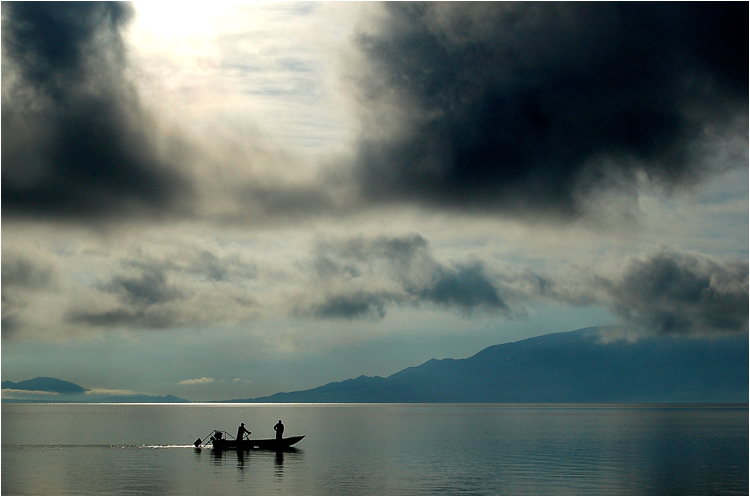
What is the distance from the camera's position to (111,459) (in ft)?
279

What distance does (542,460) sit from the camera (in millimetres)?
83250

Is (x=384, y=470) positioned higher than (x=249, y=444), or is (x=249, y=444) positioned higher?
(x=249, y=444)

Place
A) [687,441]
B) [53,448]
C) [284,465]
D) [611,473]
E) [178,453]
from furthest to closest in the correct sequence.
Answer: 1. [687,441]
2. [53,448]
3. [178,453]
4. [284,465]
5. [611,473]

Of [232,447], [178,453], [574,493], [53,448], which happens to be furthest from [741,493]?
[53,448]

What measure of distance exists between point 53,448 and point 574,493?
76.3m

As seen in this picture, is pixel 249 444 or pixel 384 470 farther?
pixel 249 444

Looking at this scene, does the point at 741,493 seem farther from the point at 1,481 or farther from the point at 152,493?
the point at 1,481

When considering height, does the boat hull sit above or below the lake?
above

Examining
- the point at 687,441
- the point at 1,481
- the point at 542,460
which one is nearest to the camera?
the point at 1,481

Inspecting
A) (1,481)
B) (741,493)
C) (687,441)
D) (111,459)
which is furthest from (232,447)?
(687,441)

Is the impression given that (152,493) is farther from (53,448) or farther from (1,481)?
(53,448)

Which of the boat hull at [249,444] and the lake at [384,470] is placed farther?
the boat hull at [249,444]

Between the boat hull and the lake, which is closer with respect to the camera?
the lake

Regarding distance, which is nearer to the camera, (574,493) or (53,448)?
(574,493)
